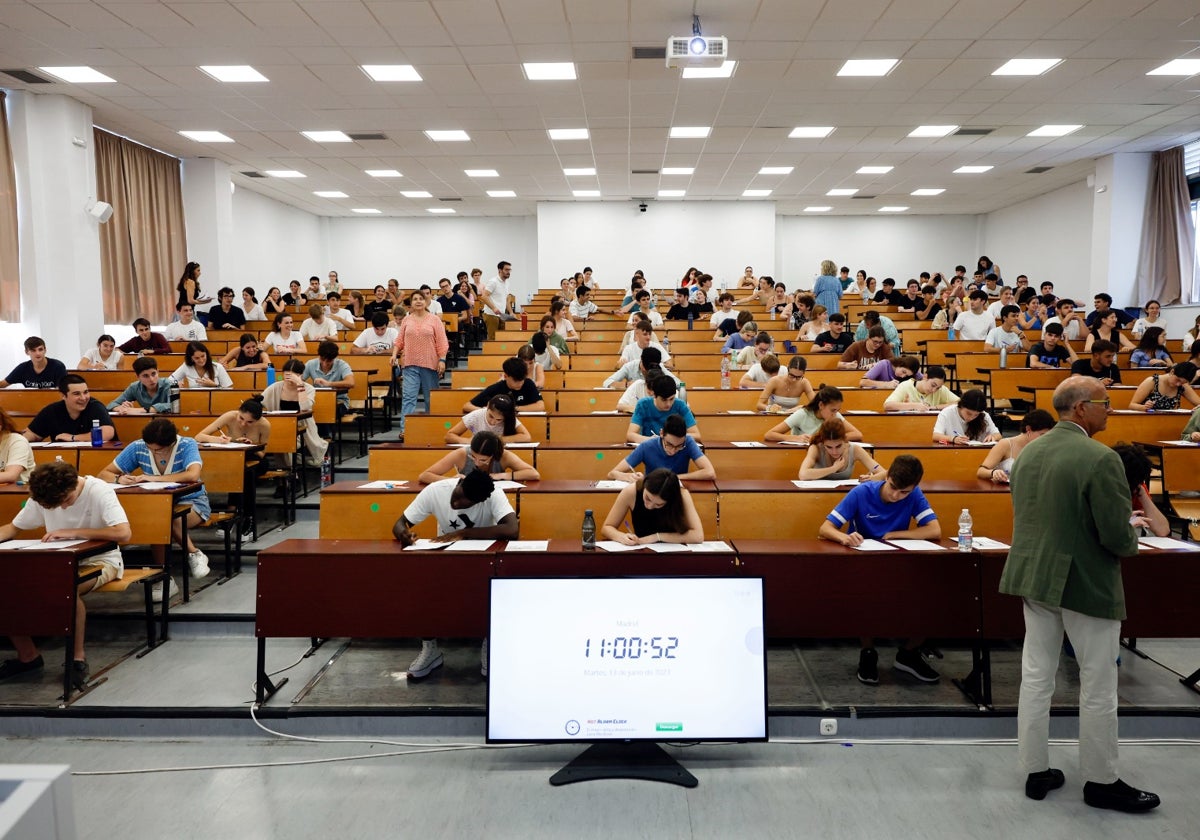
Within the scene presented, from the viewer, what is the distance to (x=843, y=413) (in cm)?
666

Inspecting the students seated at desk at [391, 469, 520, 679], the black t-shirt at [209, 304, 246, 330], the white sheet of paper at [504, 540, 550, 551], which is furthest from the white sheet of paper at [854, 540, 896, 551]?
the black t-shirt at [209, 304, 246, 330]

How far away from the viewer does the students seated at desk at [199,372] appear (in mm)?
7891

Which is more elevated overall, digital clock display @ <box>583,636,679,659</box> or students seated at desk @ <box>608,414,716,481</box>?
students seated at desk @ <box>608,414,716,481</box>

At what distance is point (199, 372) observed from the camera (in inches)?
315

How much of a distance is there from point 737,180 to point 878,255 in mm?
6436

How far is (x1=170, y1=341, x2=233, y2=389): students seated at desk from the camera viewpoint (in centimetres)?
789

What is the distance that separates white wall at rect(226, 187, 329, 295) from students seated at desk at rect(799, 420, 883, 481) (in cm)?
1185

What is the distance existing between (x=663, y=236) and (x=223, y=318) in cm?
981

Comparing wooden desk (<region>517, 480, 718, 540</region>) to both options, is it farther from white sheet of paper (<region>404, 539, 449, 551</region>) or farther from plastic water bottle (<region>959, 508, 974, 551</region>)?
plastic water bottle (<region>959, 508, 974, 551</region>)

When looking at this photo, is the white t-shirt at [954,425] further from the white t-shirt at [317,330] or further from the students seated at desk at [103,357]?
the students seated at desk at [103,357]

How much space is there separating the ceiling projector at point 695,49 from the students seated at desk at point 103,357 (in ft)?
22.3

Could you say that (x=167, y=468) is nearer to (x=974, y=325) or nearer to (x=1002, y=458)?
(x=1002, y=458)

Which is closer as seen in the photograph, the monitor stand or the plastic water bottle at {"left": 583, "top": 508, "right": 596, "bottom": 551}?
the monitor stand

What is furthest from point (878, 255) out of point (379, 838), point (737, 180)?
point (379, 838)
